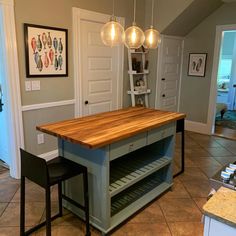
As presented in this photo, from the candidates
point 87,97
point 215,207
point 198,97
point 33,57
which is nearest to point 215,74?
point 198,97

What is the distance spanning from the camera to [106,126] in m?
2.27

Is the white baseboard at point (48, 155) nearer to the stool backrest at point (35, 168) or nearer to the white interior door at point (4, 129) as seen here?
the white interior door at point (4, 129)

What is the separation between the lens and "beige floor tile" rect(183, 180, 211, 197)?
2.92 metres

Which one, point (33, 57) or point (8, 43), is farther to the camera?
point (33, 57)

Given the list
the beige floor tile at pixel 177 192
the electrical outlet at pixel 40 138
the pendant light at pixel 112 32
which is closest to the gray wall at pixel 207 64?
the beige floor tile at pixel 177 192

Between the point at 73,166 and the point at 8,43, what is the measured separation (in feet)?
5.63

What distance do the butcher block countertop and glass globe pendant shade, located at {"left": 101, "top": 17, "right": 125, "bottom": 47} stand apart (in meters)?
0.80

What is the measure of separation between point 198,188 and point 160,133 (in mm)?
1021

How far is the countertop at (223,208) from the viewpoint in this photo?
0.91m

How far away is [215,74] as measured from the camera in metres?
4.96

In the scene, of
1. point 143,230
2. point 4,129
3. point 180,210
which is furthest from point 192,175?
point 4,129

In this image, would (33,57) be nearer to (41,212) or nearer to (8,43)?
(8,43)

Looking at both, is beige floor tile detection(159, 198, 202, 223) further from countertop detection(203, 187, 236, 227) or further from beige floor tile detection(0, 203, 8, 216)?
beige floor tile detection(0, 203, 8, 216)

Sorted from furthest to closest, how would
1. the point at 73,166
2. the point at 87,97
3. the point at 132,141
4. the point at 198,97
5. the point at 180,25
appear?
1. the point at 198,97
2. the point at 180,25
3. the point at 87,97
4. the point at 132,141
5. the point at 73,166
